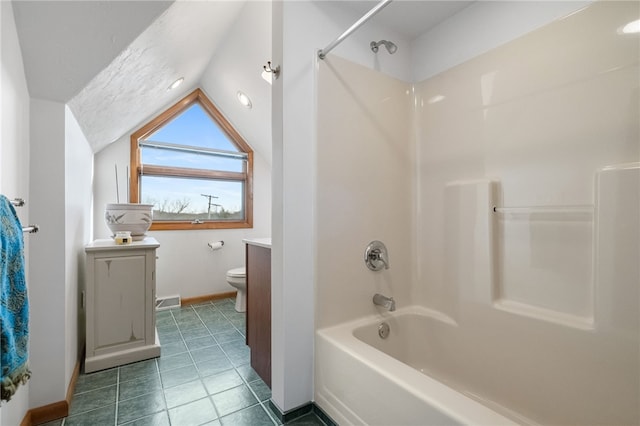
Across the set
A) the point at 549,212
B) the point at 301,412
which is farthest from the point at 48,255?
the point at 549,212

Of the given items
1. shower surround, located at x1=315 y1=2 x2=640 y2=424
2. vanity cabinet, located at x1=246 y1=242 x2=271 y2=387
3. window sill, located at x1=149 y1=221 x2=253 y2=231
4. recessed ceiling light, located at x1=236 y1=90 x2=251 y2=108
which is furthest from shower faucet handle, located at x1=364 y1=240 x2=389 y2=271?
window sill, located at x1=149 y1=221 x2=253 y2=231

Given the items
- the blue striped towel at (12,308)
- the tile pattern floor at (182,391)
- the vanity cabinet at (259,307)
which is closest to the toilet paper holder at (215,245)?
the tile pattern floor at (182,391)

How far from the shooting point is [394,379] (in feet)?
3.41

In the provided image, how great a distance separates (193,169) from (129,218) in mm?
1218

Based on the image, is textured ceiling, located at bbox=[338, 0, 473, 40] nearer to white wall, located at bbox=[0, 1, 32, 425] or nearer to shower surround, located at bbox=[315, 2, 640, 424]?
shower surround, located at bbox=[315, 2, 640, 424]

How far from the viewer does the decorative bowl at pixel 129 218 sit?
89.0 inches

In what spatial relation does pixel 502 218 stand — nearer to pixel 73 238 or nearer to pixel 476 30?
pixel 476 30

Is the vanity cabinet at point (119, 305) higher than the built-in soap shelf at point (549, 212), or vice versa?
the built-in soap shelf at point (549, 212)

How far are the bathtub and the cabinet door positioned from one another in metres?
1.43

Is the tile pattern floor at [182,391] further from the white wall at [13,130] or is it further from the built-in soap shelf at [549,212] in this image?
the built-in soap shelf at [549,212]

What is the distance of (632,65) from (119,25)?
6.85 ft

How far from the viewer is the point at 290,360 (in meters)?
1.42

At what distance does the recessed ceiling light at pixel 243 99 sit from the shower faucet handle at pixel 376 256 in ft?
6.81

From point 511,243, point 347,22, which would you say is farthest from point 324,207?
point 347,22
